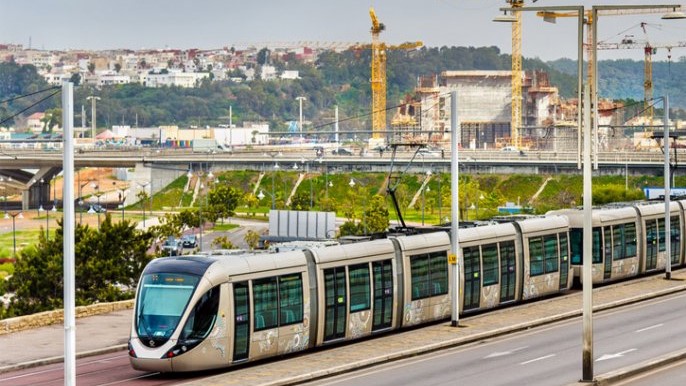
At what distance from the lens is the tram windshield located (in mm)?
37531

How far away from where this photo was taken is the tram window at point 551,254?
55312mm

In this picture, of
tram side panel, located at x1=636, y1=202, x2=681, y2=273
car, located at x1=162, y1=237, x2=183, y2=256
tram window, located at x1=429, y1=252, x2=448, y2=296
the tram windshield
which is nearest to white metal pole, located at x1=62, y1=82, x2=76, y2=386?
the tram windshield

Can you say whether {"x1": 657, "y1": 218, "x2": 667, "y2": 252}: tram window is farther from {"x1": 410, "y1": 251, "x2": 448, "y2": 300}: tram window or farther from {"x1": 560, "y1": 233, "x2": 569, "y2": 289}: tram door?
{"x1": 410, "y1": 251, "x2": 448, "y2": 300}: tram window

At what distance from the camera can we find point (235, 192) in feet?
522

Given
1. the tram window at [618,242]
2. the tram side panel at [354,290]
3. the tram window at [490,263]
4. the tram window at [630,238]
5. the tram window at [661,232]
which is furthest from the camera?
the tram window at [661,232]

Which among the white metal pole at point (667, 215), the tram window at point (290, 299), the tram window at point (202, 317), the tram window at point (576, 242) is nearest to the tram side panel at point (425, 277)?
the tram window at point (290, 299)

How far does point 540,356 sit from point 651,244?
24.9 metres

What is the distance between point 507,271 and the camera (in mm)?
52406

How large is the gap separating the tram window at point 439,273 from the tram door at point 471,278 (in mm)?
1177

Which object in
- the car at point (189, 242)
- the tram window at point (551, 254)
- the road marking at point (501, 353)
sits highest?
the tram window at point (551, 254)

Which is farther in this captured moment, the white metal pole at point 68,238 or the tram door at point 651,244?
the tram door at point 651,244

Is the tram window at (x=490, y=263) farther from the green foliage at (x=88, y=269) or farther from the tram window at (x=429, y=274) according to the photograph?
the green foliage at (x=88, y=269)

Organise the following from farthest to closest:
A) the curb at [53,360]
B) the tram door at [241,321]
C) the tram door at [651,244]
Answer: the tram door at [651,244] < the curb at [53,360] < the tram door at [241,321]

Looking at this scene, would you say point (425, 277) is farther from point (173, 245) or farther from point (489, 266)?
point (173, 245)
